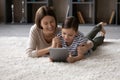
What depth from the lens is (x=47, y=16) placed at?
2006 millimetres

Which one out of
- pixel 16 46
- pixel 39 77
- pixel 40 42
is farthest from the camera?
pixel 16 46

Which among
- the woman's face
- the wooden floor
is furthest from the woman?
the wooden floor

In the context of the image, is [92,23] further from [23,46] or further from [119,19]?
[23,46]

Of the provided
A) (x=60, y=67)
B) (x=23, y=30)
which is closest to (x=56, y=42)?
(x=60, y=67)

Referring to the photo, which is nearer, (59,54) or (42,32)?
(59,54)

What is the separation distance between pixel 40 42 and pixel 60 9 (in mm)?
2498

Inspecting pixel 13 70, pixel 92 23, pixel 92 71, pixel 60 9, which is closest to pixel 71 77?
pixel 92 71

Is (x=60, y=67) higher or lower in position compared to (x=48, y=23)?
lower

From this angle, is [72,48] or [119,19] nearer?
[72,48]

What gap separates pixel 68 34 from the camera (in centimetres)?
195

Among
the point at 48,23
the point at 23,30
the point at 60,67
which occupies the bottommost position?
the point at 60,67

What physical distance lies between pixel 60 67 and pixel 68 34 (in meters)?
0.26

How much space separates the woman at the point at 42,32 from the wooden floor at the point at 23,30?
1.27 metres

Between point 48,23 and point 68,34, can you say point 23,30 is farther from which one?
point 68,34
